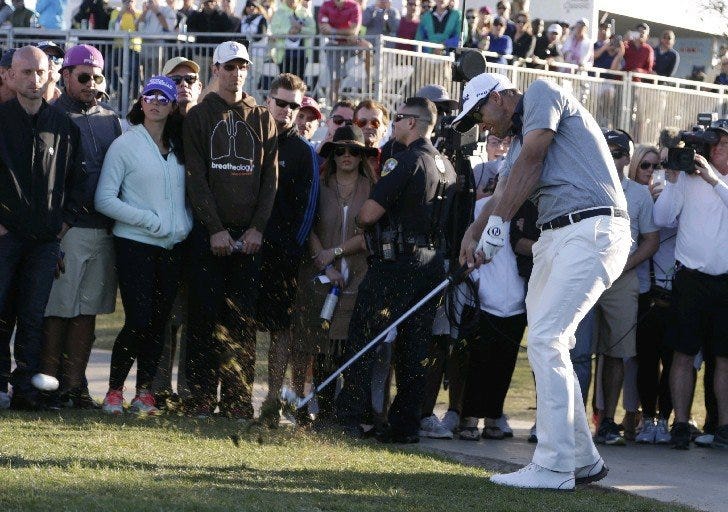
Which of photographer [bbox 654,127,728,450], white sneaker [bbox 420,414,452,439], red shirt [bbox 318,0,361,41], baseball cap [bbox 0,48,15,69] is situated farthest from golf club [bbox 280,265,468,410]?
red shirt [bbox 318,0,361,41]

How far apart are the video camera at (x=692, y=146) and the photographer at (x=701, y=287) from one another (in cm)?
8

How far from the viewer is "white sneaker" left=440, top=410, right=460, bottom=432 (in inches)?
387

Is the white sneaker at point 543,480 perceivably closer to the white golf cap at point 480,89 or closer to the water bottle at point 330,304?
the white golf cap at point 480,89

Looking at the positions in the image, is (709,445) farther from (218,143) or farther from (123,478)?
(123,478)

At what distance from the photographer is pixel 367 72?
16.4 meters

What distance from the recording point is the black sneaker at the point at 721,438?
9.69 metres

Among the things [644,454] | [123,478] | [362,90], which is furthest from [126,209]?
[362,90]

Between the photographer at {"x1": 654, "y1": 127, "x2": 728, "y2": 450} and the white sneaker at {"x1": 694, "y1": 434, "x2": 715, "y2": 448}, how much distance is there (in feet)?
0.22

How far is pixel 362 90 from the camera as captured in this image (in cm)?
1650

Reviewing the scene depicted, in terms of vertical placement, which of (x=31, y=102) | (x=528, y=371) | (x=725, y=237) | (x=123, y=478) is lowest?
(x=528, y=371)

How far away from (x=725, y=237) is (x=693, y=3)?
13152mm

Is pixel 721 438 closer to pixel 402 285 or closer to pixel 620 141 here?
pixel 620 141

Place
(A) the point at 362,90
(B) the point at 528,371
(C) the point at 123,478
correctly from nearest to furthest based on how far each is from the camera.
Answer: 1. (C) the point at 123,478
2. (B) the point at 528,371
3. (A) the point at 362,90

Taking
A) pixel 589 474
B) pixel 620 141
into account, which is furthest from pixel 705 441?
pixel 589 474
